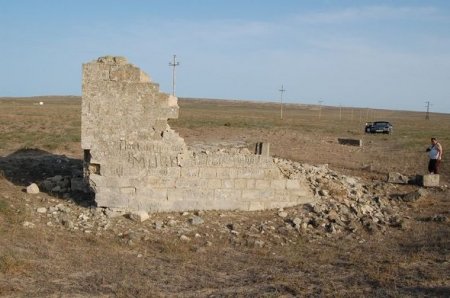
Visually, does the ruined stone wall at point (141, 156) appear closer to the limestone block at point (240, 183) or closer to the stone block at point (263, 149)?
the limestone block at point (240, 183)

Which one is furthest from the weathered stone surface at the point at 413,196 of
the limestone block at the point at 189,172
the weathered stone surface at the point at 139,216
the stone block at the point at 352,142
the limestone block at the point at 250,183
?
the stone block at the point at 352,142

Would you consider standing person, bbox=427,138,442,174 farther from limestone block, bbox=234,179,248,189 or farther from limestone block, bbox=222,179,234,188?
limestone block, bbox=222,179,234,188

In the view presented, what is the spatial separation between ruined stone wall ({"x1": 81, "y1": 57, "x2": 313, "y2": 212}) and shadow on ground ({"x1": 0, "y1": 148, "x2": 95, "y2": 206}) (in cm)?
89

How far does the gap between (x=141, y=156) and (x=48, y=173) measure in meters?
4.18

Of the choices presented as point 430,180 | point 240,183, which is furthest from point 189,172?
point 430,180

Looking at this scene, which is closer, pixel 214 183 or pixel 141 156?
pixel 141 156

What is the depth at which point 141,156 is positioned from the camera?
10.5m

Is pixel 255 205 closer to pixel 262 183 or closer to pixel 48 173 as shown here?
pixel 262 183

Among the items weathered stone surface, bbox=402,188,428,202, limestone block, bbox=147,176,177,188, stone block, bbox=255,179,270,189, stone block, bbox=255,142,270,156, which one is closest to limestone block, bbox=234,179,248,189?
stone block, bbox=255,179,270,189

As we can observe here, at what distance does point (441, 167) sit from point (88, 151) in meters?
14.3

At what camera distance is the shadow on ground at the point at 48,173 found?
11.4 meters

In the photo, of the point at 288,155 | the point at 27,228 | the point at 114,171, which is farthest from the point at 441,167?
the point at 27,228

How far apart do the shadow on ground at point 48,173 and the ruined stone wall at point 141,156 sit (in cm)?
89

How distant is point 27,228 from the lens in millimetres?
9156
